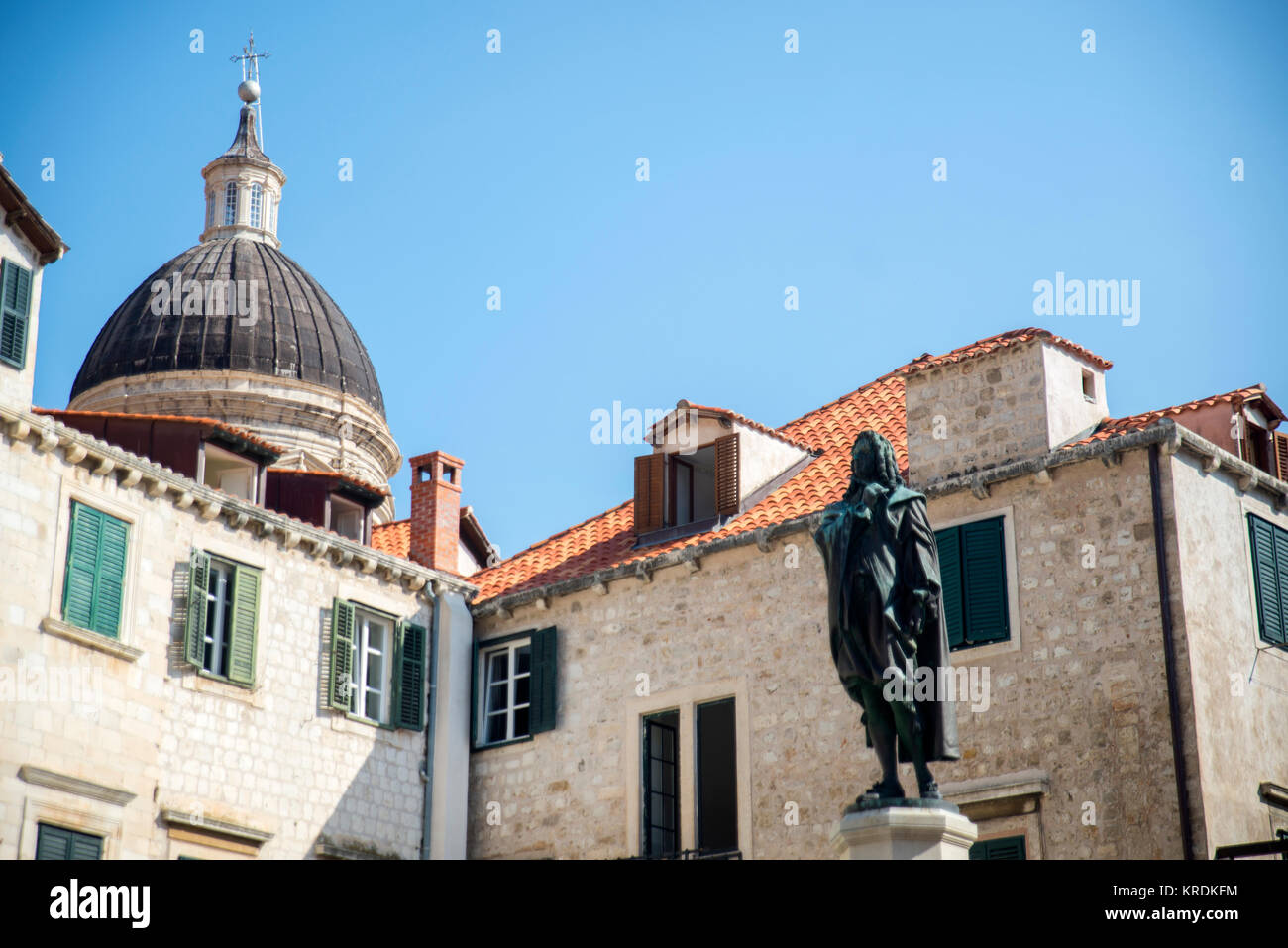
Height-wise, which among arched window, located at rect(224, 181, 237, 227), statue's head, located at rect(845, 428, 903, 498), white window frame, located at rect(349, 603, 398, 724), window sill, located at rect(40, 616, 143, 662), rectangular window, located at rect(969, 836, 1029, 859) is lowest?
rectangular window, located at rect(969, 836, 1029, 859)

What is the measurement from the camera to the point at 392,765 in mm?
25422

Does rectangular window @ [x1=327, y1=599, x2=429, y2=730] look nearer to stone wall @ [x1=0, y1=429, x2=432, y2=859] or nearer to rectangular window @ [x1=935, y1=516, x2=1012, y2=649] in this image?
stone wall @ [x1=0, y1=429, x2=432, y2=859]

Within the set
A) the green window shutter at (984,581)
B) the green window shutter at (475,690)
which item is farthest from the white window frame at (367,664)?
the green window shutter at (984,581)

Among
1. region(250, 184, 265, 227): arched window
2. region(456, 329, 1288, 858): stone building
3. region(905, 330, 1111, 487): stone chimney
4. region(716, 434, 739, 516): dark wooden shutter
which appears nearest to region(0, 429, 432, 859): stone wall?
region(456, 329, 1288, 858): stone building

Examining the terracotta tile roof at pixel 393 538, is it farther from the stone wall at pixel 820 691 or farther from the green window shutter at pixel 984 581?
the green window shutter at pixel 984 581

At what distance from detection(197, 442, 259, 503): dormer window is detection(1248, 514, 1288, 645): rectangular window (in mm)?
12836

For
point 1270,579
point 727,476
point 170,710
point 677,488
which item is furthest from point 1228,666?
point 170,710

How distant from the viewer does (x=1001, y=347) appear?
2338 centimetres

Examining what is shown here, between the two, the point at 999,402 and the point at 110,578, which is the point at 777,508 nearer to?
the point at 999,402

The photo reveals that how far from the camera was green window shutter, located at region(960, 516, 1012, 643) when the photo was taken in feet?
71.8

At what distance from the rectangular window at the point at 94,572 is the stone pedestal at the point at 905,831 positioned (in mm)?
11838
